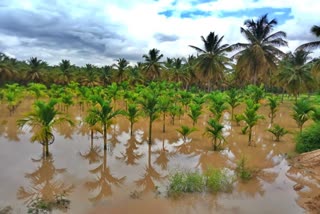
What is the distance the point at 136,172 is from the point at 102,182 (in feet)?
5.01

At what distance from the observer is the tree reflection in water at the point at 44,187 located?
28.0ft

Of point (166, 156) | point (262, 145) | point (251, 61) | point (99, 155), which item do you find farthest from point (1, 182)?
point (251, 61)

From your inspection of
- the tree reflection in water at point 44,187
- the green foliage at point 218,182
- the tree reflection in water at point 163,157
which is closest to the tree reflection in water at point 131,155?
the tree reflection in water at point 163,157

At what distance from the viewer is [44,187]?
9.40m

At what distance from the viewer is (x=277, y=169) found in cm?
1187

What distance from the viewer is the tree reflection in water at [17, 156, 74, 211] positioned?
8.54 meters

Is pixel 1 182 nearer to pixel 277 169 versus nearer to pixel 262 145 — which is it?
pixel 277 169

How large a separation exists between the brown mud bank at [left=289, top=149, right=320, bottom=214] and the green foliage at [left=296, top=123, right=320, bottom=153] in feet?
3.57

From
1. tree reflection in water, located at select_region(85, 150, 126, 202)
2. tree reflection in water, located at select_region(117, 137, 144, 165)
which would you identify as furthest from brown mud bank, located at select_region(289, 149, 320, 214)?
tree reflection in water, located at select_region(117, 137, 144, 165)

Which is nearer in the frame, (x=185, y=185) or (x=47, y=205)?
(x=47, y=205)

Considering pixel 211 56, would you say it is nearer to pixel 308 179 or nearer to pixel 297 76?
pixel 297 76

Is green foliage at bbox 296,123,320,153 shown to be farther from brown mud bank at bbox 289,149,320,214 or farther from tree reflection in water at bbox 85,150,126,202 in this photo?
tree reflection in water at bbox 85,150,126,202

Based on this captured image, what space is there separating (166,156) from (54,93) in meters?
22.6

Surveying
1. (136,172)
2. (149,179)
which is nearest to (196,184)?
(149,179)
